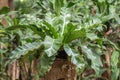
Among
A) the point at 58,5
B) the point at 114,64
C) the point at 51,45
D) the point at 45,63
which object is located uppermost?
the point at 58,5

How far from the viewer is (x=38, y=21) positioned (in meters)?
2.06

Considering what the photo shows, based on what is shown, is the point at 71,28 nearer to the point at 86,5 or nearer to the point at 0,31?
the point at 0,31

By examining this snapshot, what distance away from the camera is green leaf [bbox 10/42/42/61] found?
6.16 ft

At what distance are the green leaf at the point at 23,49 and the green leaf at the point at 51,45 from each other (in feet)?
A: 0.32

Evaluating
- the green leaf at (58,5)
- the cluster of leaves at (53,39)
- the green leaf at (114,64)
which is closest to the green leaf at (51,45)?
the cluster of leaves at (53,39)

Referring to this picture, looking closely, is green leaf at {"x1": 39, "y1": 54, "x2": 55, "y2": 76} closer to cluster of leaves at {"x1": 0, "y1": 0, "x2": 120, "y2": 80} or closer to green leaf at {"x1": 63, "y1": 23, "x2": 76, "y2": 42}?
cluster of leaves at {"x1": 0, "y1": 0, "x2": 120, "y2": 80}

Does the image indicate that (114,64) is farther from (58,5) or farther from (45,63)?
(45,63)

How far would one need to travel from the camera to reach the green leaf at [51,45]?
5.89ft

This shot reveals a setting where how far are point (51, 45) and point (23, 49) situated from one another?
0.22 m

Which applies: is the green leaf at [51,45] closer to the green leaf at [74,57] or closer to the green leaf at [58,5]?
the green leaf at [74,57]

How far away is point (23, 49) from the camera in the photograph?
6.28ft

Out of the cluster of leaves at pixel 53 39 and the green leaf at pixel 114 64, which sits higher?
the cluster of leaves at pixel 53 39

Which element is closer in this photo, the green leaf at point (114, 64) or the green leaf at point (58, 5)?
the green leaf at point (58, 5)

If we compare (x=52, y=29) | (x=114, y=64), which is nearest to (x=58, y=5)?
(x=52, y=29)
